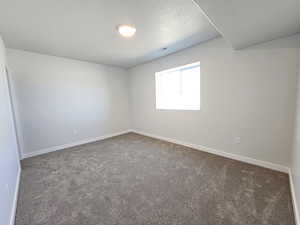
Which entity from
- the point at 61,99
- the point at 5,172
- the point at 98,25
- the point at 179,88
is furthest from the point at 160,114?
the point at 5,172

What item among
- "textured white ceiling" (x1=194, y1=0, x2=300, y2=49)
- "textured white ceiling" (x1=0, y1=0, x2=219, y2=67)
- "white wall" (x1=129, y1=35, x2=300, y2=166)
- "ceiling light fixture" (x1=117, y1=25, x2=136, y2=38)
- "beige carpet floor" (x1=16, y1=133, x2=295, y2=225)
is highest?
"textured white ceiling" (x1=0, y1=0, x2=219, y2=67)

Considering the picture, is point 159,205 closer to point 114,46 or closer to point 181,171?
point 181,171

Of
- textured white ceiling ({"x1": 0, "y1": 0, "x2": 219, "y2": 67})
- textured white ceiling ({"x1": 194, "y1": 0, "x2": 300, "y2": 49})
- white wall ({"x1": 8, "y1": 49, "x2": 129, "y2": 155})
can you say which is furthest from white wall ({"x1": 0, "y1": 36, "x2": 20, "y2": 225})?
textured white ceiling ({"x1": 194, "y1": 0, "x2": 300, "y2": 49})

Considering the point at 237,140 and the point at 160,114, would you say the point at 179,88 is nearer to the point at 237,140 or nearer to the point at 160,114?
the point at 160,114

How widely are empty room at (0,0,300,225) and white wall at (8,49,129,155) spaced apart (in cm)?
3

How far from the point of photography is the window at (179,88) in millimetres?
3176

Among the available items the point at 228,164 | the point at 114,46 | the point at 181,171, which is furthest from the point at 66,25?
the point at 228,164

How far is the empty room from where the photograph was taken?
1437mm

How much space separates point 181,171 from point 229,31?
2272 millimetres

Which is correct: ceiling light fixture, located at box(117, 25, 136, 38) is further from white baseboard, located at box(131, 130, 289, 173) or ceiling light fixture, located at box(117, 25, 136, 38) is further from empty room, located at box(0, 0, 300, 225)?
white baseboard, located at box(131, 130, 289, 173)

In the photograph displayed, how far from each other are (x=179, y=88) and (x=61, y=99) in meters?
3.27

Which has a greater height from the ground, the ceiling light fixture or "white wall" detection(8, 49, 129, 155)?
the ceiling light fixture

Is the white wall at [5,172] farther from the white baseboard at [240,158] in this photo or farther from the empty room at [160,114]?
the white baseboard at [240,158]

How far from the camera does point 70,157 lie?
2900 millimetres
